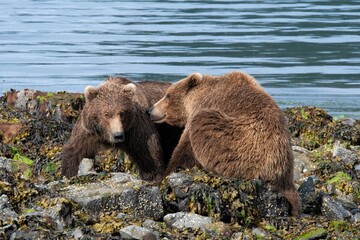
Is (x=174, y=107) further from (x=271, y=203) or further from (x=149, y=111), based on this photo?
(x=271, y=203)

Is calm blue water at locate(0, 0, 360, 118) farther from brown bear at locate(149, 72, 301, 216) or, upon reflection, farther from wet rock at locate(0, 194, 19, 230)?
wet rock at locate(0, 194, 19, 230)

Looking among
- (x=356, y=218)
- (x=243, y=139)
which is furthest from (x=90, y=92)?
(x=356, y=218)

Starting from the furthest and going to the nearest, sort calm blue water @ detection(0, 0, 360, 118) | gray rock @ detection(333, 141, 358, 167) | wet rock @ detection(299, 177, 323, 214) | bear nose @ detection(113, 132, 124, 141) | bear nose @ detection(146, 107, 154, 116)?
calm blue water @ detection(0, 0, 360, 118) → gray rock @ detection(333, 141, 358, 167) → bear nose @ detection(146, 107, 154, 116) → bear nose @ detection(113, 132, 124, 141) → wet rock @ detection(299, 177, 323, 214)

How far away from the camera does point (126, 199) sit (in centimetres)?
648

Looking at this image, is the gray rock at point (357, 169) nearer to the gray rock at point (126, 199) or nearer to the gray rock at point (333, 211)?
the gray rock at point (333, 211)

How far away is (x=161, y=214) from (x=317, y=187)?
201 centimetres

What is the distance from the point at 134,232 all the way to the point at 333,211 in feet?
6.21

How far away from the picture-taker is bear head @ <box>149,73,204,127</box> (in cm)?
788

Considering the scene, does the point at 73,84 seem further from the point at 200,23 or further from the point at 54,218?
the point at 200,23

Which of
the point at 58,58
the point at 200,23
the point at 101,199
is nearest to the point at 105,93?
the point at 101,199

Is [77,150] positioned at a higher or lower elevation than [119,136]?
lower

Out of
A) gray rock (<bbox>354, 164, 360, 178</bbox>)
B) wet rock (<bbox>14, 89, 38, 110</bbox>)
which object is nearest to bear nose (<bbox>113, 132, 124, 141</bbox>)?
gray rock (<bbox>354, 164, 360, 178</bbox>)

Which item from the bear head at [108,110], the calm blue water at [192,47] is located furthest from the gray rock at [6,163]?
the calm blue water at [192,47]

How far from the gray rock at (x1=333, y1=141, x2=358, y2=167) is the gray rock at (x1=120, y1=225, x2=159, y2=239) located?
3426 mm
